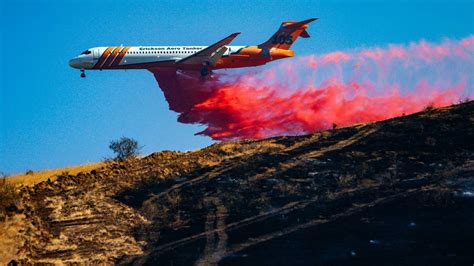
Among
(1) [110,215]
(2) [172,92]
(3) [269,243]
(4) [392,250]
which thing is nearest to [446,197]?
(4) [392,250]

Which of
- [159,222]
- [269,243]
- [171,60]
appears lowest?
[269,243]

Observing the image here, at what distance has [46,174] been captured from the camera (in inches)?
1522

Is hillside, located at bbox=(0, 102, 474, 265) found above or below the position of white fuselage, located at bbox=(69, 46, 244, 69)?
below

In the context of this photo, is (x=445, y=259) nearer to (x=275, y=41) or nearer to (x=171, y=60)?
(x=171, y=60)

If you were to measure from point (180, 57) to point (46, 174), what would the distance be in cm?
2394

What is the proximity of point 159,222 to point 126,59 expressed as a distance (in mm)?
34754

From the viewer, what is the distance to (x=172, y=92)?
186ft

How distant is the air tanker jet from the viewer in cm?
5831

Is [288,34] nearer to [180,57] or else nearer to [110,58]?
[180,57]

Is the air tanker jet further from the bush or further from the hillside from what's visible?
the bush

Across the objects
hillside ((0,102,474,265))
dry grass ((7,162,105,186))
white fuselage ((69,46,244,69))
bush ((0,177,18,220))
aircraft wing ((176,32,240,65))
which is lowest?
hillside ((0,102,474,265))

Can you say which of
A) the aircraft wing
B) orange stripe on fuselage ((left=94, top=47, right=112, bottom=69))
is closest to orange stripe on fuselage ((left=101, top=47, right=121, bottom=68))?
orange stripe on fuselage ((left=94, top=47, right=112, bottom=69))

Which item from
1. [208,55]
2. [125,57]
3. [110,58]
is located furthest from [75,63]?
[208,55]

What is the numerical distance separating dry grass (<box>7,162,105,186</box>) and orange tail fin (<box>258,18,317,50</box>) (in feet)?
95.9
